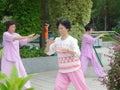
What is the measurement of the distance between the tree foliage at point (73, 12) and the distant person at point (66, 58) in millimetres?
6701

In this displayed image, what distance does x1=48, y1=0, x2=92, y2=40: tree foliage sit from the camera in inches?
481

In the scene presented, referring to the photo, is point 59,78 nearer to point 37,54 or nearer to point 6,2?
point 37,54

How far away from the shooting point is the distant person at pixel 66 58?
5.43m

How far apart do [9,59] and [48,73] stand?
338 centimetres

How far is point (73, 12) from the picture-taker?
484 inches

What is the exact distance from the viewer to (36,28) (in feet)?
39.7

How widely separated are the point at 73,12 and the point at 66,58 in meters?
6.94

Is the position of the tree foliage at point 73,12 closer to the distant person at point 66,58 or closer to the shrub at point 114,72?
the distant person at point 66,58

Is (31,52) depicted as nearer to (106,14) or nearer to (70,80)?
(70,80)

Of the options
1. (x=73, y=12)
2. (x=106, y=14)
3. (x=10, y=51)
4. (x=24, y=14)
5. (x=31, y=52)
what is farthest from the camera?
(x=106, y=14)

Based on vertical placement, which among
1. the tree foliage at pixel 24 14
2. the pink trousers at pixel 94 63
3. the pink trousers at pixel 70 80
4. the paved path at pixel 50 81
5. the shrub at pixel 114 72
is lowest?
the paved path at pixel 50 81

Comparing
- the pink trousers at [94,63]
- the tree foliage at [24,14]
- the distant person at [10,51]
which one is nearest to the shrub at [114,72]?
the distant person at [10,51]

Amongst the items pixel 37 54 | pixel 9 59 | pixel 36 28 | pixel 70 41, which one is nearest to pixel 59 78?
pixel 70 41

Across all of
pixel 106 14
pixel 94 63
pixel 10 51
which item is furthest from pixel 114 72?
pixel 106 14
